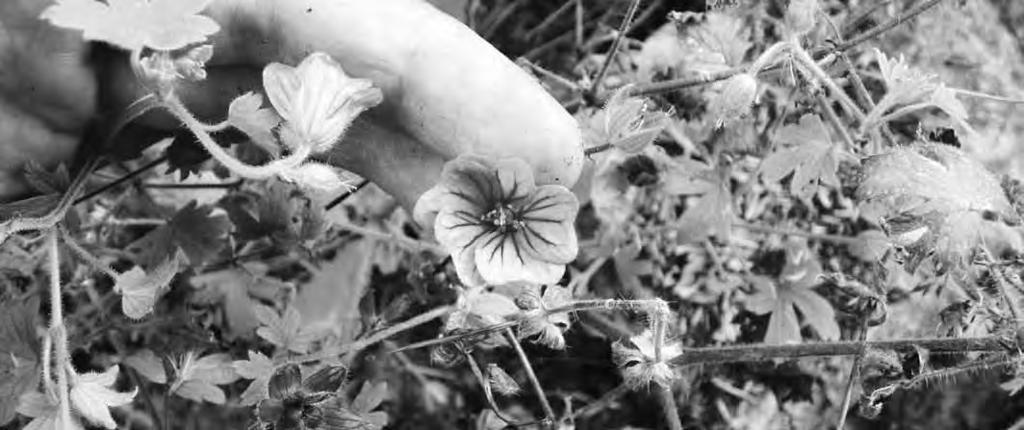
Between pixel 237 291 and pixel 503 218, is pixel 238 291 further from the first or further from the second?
pixel 503 218

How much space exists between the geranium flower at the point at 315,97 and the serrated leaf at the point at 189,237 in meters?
0.29

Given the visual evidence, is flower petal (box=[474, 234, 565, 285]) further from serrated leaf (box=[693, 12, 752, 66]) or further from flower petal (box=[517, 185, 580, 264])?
serrated leaf (box=[693, 12, 752, 66])

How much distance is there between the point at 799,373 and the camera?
1298mm

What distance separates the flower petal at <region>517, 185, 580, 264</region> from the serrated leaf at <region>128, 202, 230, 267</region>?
13.1 inches

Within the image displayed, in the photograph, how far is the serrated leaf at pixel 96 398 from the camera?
78 cm

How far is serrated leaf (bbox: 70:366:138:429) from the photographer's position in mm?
783

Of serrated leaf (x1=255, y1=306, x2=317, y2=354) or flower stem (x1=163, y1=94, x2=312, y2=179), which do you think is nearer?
flower stem (x1=163, y1=94, x2=312, y2=179)

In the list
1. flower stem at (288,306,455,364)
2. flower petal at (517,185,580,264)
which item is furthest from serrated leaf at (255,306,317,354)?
flower petal at (517,185,580,264)

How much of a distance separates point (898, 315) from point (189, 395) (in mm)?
874

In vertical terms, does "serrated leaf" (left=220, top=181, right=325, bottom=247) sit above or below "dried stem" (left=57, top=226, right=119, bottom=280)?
below

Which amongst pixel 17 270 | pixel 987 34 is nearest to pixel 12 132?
pixel 17 270

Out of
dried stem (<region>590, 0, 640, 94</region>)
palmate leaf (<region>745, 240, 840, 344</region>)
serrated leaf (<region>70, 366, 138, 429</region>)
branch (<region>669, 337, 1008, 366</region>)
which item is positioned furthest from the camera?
palmate leaf (<region>745, 240, 840, 344</region>)

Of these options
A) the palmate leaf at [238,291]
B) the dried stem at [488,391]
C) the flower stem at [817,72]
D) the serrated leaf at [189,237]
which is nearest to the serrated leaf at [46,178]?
the serrated leaf at [189,237]

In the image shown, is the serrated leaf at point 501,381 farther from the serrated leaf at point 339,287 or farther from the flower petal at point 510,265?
the serrated leaf at point 339,287
